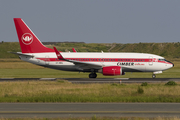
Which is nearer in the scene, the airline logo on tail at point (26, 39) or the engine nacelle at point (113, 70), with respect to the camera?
the engine nacelle at point (113, 70)

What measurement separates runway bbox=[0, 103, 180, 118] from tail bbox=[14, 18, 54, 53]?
2548 centimetres

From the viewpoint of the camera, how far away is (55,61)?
42.5 meters

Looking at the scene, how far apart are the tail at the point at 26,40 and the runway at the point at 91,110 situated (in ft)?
83.6

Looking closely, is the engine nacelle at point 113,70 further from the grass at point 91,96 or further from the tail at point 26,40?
the grass at point 91,96

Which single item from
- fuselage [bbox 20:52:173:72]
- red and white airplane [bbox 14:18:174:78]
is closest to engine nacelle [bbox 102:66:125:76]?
red and white airplane [bbox 14:18:174:78]

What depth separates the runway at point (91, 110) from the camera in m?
15.2

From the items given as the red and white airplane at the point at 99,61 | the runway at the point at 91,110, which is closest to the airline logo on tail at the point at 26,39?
the red and white airplane at the point at 99,61

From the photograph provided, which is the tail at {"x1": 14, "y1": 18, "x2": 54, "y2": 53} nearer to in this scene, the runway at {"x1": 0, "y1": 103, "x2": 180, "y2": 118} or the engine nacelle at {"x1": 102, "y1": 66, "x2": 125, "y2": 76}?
the engine nacelle at {"x1": 102, "y1": 66, "x2": 125, "y2": 76}

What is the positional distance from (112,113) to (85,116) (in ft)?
5.21

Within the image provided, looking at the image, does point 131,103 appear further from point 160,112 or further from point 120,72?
point 120,72

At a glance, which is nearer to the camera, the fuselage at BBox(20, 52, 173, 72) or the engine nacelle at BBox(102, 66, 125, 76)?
the engine nacelle at BBox(102, 66, 125, 76)

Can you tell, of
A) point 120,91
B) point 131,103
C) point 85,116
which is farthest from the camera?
point 120,91

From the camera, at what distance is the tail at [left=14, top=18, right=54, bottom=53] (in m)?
43.7

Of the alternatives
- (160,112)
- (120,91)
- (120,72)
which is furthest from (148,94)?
(120,72)
